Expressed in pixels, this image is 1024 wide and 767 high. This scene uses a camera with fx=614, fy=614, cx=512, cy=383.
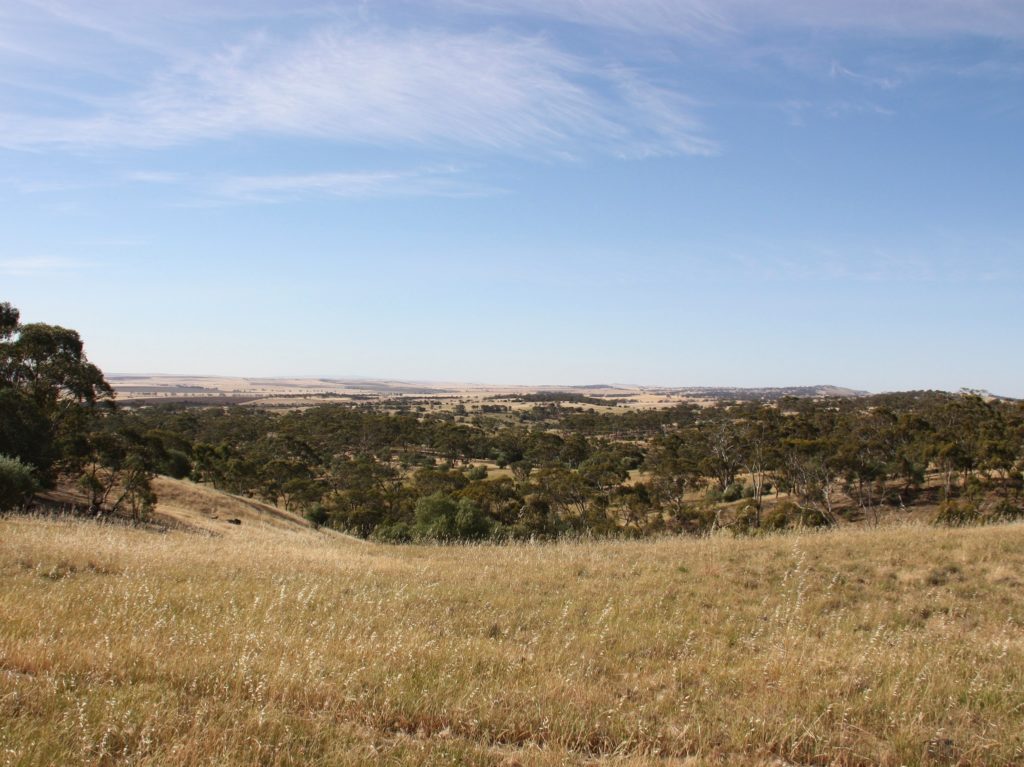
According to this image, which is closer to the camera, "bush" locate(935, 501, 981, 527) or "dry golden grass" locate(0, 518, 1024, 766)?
"dry golden grass" locate(0, 518, 1024, 766)

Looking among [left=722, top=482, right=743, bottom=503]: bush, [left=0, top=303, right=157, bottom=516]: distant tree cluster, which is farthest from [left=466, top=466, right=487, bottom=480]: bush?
[left=0, top=303, right=157, bottom=516]: distant tree cluster

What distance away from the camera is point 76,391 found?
123 feet

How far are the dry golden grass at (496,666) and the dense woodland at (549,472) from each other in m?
11.6

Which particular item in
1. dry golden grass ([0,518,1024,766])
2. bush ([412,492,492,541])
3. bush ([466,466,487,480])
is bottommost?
bush ([466,466,487,480])

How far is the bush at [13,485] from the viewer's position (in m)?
18.2

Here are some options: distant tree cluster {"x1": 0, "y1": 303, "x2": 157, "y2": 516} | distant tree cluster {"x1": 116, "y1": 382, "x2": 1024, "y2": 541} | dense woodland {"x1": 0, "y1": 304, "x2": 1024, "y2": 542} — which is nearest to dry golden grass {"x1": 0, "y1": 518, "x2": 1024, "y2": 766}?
dense woodland {"x1": 0, "y1": 304, "x2": 1024, "y2": 542}

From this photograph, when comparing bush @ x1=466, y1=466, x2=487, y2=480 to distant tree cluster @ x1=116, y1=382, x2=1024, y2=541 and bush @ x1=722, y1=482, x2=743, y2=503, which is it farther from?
bush @ x1=722, y1=482, x2=743, y2=503

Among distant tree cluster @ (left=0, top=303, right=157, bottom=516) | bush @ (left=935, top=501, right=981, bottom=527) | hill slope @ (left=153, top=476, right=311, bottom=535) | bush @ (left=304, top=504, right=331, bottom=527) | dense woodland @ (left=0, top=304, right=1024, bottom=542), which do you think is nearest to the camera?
bush @ (left=935, top=501, right=981, bottom=527)

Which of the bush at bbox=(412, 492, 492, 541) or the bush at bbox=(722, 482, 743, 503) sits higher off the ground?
the bush at bbox=(412, 492, 492, 541)

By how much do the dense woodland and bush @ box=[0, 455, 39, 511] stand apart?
64mm

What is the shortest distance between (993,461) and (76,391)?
57.3m

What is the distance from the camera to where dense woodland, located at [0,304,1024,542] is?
27859 mm

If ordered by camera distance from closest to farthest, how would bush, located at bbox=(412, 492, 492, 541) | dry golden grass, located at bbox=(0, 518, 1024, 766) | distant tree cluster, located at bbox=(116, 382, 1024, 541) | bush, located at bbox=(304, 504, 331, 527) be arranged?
dry golden grass, located at bbox=(0, 518, 1024, 766) < bush, located at bbox=(412, 492, 492, 541) < distant tree cluster, located at bbox=(116, 382, 1024, 541) < bush, located at bbox=(304, 504, 331, 527)

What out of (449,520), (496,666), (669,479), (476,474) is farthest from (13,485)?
(476,474)
